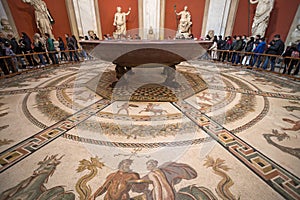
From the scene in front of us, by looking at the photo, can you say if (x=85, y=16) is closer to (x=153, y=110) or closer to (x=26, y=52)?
(x=26, y=52)

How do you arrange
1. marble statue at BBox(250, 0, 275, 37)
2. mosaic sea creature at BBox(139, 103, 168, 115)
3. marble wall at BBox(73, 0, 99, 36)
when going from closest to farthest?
mosaic sea creature at BBox(139, 103, 168, 115), marble statue at BBox(250, 0, 275, 37), marble wall at BBox(73, 0, 99, 36)

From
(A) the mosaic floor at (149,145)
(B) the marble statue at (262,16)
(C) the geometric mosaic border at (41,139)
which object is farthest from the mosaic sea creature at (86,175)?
(B) the marble statue at (262,16)

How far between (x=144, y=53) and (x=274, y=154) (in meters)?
2.19

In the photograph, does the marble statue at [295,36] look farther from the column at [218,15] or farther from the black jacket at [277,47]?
the column at [218,15]

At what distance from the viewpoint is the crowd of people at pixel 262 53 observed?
468cm

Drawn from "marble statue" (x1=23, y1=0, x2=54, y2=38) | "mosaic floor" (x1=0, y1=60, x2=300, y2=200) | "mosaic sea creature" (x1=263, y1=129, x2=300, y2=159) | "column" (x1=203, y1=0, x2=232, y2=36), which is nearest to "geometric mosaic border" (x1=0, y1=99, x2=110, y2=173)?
"mosaic floor" (x1=0, y1=60, x2=300, y2=200)

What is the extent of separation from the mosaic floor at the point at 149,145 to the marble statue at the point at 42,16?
550cm

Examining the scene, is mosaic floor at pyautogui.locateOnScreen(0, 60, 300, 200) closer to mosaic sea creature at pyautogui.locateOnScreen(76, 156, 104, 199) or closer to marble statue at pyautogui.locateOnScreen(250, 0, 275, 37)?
mosaic sea creature at pyautogui.locateOnScreen(76, 156, 104, 199)

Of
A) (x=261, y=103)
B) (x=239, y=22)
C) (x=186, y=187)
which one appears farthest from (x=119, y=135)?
(x=239, y=22)

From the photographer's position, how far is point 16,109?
2.43 m

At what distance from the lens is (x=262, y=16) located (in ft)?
20.4

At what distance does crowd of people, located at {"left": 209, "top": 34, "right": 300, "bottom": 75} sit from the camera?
4.68 m

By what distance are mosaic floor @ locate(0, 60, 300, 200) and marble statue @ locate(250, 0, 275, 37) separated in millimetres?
4746

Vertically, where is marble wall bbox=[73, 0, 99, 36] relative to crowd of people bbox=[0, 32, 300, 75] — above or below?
above
